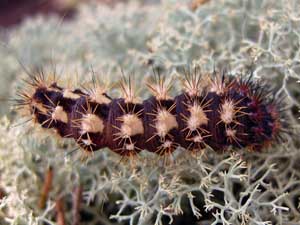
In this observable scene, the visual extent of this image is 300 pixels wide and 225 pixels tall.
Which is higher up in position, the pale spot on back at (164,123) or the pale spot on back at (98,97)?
the pale spot on back at (98,97)

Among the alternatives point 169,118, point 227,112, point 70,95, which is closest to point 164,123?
point 169,118

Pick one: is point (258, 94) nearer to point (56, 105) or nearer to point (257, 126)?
point (257, 126)

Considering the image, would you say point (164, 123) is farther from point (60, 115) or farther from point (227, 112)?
point (60, 115)

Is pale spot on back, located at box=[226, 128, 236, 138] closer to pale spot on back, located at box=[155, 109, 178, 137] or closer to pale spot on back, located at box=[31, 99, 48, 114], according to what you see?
pale spot on back, located at box=[155, 109, 178, 137]

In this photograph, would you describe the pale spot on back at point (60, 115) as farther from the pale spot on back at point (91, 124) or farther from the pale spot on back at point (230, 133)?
the pale spot on back at point (230, 133)

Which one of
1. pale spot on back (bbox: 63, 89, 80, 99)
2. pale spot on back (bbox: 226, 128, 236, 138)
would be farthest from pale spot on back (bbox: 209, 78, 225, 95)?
pale spot on back (bbox: 63, 89, 80, 99)

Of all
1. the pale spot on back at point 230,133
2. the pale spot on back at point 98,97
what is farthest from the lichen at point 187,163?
the pale spot on back at point 98,97
